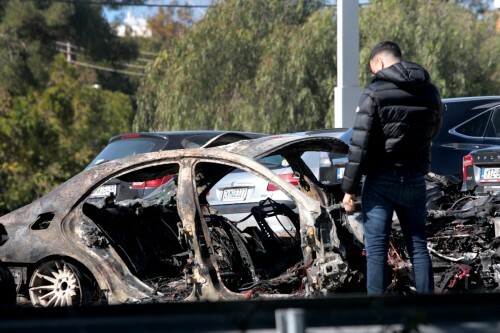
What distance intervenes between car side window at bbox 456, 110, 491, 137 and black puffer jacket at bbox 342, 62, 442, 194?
5736 millimetres

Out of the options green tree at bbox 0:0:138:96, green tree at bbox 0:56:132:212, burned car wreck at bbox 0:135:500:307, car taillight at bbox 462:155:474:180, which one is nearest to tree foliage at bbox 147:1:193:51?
green tree at bbox 0:0:138:96

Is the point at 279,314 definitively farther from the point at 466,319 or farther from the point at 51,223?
the point at 51,223

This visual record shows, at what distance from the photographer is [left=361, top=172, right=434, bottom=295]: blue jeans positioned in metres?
5.99

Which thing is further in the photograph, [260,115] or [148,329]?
[260,115]

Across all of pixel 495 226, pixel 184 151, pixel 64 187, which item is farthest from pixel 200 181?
pixel 495 226

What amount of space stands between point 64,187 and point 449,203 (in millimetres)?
3317

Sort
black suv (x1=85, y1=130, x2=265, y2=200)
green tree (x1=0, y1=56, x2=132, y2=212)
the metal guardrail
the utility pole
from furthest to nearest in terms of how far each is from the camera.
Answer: green tree (x1=0, y1=56, x2=132, y2=212) → the utility pole → black suv (x1=85, y1=130, x2=265, y2=200) → the metal guardrail

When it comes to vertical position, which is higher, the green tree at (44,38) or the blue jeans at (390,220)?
the green tree at (44,38)

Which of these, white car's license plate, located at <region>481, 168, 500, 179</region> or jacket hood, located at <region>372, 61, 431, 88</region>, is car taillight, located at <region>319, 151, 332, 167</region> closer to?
white car's license plate, located at <region>481, 168, 500, 179</region>

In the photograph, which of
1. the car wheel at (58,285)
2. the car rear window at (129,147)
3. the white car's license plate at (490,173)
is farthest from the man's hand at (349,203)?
the car rear window at (129,147)

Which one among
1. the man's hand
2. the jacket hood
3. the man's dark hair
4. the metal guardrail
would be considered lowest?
the man's hand

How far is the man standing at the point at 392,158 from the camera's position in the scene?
19.5ft

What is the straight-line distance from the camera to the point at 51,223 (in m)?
6.97

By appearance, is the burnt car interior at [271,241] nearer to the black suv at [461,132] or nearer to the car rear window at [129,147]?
the black suv at [461,132]
